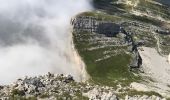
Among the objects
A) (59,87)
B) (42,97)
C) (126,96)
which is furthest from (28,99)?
(126,96)

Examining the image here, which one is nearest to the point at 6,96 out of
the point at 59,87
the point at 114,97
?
the point at 59,87

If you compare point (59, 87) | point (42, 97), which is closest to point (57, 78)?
point (59, 87)

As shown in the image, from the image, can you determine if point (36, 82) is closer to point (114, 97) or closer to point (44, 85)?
point (44, 85)

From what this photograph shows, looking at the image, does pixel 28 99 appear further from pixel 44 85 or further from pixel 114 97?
pixel 114 97

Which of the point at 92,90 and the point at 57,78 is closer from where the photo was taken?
the point at 92,90

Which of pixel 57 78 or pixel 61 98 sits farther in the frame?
pixel 57 78

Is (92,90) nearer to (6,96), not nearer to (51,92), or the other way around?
(51,92)

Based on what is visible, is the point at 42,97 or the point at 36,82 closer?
the point at 42,97
